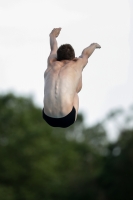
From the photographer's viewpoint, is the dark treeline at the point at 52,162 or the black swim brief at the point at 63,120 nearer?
the black swim brief at the point at 63,120

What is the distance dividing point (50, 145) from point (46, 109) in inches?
2408

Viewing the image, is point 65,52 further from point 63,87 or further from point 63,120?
point 63,120

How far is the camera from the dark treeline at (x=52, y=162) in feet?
204

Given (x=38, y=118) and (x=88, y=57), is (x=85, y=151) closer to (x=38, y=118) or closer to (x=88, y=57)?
(x=38, y=118)

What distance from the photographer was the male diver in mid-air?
60.8ft

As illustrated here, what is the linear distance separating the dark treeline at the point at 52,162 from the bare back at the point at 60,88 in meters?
40.9

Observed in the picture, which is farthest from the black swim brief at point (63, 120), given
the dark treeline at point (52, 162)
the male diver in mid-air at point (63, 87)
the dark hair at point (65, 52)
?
the dark treeline at point (52, 162)

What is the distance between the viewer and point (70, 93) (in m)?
18.6

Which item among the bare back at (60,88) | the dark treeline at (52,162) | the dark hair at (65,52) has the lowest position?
the dark treeline at (52,162)

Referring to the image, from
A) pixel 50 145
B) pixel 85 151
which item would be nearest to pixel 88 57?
pixel 50 145

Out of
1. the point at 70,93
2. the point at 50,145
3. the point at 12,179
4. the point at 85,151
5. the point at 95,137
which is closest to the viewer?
the point at 70,93

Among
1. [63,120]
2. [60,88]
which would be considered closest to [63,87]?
[60,88]

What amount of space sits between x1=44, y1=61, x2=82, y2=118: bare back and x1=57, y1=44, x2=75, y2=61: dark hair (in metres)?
0.12

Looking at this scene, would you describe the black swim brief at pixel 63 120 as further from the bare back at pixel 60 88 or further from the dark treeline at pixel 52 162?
the dark treeline at pixel 52 162
